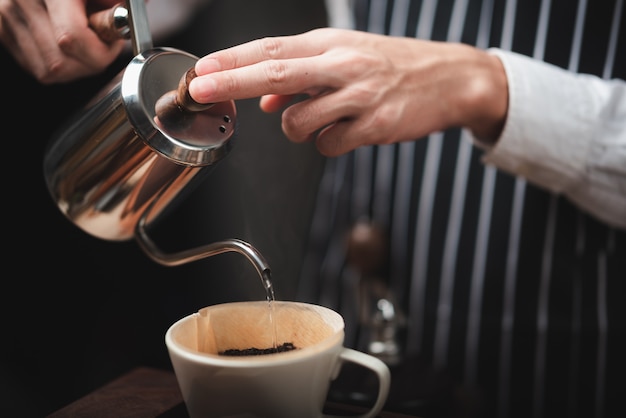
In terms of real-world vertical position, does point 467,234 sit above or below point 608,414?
above

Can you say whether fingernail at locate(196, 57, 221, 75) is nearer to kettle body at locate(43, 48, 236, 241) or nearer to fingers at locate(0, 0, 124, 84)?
kettle body at locate(43, 48, 236, 241)

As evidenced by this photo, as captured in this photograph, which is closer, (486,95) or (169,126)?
(169,126)

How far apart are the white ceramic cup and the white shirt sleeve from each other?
526mm

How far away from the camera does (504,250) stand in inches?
50.4

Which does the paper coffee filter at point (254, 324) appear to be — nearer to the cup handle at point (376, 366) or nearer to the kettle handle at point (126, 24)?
the cup handle at point (376, 366)

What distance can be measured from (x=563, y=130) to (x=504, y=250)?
45cm

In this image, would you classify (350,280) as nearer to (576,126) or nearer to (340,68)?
(576,126)

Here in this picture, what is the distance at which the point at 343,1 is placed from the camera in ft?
4.58

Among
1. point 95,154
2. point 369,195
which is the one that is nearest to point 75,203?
point 95,154

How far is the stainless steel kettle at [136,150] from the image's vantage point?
52 cm

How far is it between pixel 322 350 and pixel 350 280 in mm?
1085

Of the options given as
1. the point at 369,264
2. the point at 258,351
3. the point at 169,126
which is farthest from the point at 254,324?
the point at 369,264

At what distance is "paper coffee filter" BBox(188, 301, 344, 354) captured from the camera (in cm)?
50

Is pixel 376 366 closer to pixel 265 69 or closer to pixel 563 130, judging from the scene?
pixel 265 69
